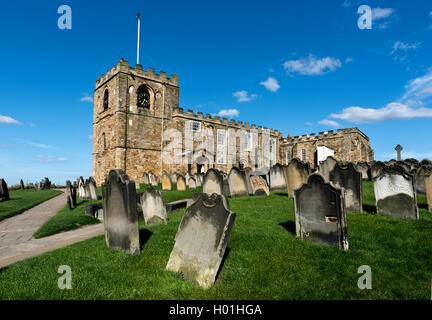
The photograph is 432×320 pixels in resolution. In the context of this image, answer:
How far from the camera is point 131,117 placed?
25.2 metres

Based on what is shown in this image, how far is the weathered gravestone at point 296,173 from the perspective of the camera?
32.9ft

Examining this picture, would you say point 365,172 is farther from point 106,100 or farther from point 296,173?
point 106,100

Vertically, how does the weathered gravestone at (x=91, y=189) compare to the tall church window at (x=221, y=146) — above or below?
below

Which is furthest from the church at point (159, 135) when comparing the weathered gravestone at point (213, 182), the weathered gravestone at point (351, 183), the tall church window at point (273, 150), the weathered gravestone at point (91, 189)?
the weathered gravestone at point (351, 183)

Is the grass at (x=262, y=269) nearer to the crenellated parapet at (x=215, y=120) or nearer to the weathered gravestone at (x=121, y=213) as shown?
the weathered gravestone at (x=121, y=213)

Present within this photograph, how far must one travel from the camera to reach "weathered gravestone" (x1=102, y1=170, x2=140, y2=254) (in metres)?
4.85

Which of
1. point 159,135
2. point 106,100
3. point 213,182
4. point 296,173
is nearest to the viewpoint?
point 296,173

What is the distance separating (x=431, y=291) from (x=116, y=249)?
530cm

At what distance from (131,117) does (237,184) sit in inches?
702

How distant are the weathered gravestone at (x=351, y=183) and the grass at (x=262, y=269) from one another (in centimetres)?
128

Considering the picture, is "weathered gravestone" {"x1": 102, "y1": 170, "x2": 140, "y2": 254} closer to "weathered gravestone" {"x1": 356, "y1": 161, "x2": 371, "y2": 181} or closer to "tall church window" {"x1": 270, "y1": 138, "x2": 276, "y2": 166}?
"weathered gravestone" {"x1": 356, "y1": 161, "x2": 371, "y2": 181}

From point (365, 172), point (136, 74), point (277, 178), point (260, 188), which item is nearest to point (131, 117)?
point (136, 74)

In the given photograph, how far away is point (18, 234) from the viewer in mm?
7625

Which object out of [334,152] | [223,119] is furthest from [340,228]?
[334,152]
